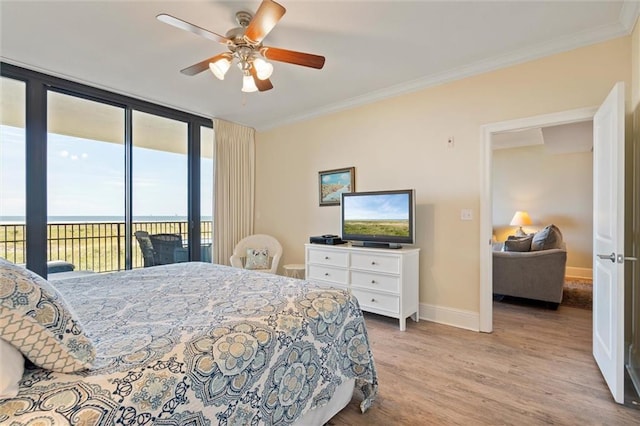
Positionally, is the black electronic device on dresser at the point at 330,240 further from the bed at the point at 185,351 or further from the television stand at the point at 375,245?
the bed at the point at 185,351

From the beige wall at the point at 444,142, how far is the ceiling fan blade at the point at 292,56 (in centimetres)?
165

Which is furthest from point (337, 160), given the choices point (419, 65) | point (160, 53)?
point (160, 53)

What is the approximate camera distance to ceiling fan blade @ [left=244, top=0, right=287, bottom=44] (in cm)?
172

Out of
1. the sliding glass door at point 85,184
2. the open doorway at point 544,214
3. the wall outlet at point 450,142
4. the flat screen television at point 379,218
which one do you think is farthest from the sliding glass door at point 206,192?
the open doorway at point 544,214

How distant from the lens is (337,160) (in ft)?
13.6

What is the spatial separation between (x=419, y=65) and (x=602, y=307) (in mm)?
2527

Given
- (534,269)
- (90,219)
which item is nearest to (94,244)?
(90,219)

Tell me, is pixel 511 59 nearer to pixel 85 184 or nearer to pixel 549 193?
pixel 549 193

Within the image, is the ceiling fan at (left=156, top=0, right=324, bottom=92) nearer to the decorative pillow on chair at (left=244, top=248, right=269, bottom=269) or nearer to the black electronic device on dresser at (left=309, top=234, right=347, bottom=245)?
the black electronic device on dresser at (left=309, top=234, right=347, bottom=245)

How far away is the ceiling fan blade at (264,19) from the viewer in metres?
1.72

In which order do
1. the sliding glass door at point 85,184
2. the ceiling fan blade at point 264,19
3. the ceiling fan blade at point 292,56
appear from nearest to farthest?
the ceiling fan blade at point 264,19
the ceiling fan blade at point 292,56
the sliding glass door at point 85,184

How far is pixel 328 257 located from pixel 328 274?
0.20 meters

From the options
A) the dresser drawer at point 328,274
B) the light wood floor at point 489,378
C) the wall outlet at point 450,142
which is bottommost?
the light wood floor at point 489,378

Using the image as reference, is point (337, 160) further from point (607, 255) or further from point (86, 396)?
point (86, 396)
